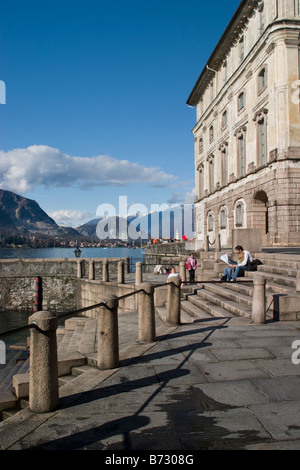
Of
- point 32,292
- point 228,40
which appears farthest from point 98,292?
point 228,40

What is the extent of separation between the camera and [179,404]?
4.01 metres

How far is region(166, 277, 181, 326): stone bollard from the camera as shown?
7.73 metres

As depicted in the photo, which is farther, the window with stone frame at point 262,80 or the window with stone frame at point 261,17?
the window with stone frame at point 261,17

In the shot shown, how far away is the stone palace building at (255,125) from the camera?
75.7 feet

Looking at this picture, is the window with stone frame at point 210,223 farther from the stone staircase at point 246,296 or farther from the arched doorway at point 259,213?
the stone staircase at point 246,296

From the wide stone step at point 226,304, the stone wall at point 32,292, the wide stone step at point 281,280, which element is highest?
the wide stone step at point 281,280

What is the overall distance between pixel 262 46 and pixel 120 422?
2758cm

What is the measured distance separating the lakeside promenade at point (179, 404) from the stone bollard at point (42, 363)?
14cm

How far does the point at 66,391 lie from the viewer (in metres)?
4.54

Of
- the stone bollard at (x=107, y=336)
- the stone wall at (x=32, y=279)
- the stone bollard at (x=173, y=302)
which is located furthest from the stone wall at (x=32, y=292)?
the stone bollard at (x=107, y=336)

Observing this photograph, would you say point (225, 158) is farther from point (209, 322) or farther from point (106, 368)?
point (106, 368)

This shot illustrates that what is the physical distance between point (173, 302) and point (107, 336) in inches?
111

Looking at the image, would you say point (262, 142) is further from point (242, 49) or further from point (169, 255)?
point (169, 255)
